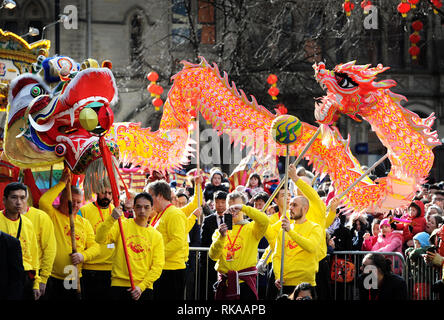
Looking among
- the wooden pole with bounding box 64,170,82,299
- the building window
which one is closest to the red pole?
the wooden pole with bounding box 64,170,82,299

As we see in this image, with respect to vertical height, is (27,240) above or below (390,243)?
above

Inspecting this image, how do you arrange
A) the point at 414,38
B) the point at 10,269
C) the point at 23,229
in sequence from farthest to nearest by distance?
the point at 414,38
the point at 23,229
the point at 10,269

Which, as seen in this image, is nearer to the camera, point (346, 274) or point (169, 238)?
point (169, 238)

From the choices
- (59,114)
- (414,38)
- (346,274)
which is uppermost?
(414,38)

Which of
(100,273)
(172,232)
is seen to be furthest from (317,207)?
(100,273)

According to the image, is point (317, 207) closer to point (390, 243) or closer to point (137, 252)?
point (137, 252)

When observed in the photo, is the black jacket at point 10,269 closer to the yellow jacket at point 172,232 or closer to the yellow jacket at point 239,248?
the yellow jacket at point 172,232

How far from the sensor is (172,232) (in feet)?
26.8

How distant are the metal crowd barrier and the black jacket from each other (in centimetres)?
398

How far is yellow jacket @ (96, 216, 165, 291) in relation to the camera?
748 cm

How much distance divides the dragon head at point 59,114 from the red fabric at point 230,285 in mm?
1708

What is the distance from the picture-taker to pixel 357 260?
10258 millimetres

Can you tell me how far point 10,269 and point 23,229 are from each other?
0.94m
